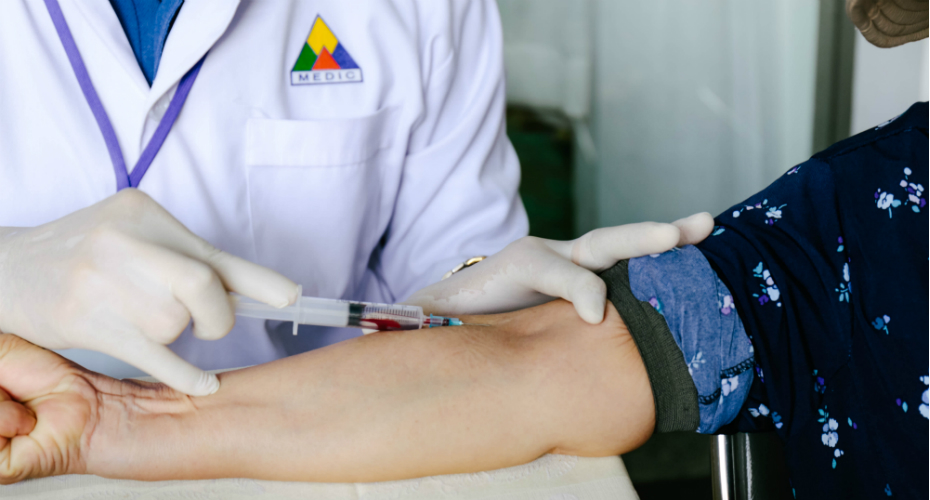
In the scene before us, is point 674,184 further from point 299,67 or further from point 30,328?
point 30,328

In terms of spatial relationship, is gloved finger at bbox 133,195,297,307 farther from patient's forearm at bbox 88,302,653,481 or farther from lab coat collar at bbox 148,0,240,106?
lab coat collar at bbox 148,0,240,106

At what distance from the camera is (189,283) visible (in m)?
0.68

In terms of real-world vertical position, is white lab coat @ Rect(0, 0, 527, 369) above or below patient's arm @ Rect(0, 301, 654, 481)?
above

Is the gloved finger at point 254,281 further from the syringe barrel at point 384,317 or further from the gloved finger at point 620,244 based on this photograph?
the gloved finger at point 620,244

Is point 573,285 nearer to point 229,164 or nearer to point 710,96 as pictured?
point 229,164

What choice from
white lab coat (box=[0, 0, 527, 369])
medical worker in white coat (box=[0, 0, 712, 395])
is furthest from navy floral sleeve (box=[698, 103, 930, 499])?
white lab coat (box=[0, 0, 527, 369])

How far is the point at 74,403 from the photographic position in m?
0.74

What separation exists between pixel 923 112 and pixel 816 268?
235 mm

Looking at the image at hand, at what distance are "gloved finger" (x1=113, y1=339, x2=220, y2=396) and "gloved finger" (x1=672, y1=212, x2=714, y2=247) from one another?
60cm

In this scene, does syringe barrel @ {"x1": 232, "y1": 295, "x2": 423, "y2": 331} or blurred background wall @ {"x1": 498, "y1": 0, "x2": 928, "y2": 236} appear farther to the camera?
blurred background wall @ {"x1": 498, "y1": 0, "x2": 928, "y2": 236}

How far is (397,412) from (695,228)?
437 mm

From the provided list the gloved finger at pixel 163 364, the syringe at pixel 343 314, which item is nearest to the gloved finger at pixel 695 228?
the syringe at pixel 343 314

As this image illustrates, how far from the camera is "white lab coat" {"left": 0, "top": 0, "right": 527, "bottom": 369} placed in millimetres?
916

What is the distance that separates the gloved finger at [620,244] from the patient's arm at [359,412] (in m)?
0.10
